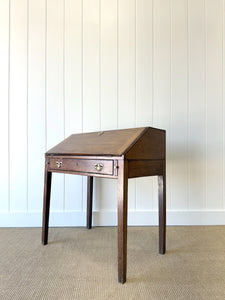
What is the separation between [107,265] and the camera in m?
1.38

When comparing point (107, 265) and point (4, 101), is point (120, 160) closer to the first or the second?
point (107, 265)

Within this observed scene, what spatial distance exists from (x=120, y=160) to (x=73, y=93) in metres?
1.23

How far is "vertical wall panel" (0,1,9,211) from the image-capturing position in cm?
215

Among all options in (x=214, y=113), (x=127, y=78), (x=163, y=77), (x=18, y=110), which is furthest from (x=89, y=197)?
(x=214, y=113)

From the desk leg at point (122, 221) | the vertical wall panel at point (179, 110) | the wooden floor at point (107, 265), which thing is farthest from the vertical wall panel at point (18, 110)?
the vertical wall panel at point (179, 110)

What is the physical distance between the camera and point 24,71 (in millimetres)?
2162

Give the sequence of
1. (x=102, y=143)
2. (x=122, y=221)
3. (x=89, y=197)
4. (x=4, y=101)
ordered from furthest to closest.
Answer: (x=4, y=101) → (x=89, y=197) → (x=102, y=143) → (x=122, y=221)

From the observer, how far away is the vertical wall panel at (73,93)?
2160 millimetres

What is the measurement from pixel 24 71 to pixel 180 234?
2197 mm

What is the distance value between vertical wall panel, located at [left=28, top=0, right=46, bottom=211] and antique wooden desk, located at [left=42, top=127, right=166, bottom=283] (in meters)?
0.49

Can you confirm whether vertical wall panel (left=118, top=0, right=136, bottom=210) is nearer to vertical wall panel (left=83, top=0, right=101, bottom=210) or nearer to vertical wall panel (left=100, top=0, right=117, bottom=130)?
vertical wall panel (left=100, top=0, right=117, bottom=130)

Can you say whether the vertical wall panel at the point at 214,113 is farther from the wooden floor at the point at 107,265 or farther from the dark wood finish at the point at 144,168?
the dark wood finish at the point at 144,168

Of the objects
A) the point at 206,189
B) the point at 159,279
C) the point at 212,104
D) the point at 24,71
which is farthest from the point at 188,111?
the point at 24,71

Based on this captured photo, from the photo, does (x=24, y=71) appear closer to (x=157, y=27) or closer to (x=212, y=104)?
(x=157, y=27)
